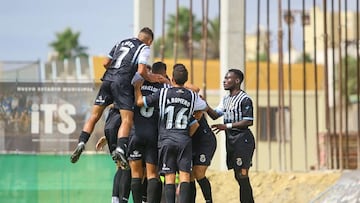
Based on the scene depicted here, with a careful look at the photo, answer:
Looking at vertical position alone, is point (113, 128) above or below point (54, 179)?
above

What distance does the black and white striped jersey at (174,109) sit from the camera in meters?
12.1

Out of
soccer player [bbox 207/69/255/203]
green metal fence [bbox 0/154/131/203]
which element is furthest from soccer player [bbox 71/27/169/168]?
green metal fence [bbox 0/154/131/203]

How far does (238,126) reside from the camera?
13.3 metres

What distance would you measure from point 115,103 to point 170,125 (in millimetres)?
849

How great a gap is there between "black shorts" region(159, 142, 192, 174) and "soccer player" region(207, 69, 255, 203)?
1.05m

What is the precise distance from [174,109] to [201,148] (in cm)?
96

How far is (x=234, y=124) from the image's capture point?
43.6 feet

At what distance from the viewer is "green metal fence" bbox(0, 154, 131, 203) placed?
16656 millimetres

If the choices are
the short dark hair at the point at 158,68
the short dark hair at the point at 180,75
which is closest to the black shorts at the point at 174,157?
the short dark hair at the point at 180,75

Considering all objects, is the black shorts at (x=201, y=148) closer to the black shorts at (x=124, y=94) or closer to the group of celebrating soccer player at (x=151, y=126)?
the group of celebrating soccer player at (x=151, y=126)

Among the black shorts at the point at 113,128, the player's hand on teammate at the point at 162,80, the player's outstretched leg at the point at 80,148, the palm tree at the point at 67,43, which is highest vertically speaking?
the palm tree at the point at 67,43

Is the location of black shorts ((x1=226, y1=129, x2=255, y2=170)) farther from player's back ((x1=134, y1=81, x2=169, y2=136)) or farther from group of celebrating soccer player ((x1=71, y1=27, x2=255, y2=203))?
player's back ((x1=134, y1=81, x2=169, y2=136))

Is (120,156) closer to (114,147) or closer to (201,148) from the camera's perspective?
(114,147)

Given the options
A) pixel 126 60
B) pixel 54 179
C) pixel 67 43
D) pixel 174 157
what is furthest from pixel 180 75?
pixel 67 43
